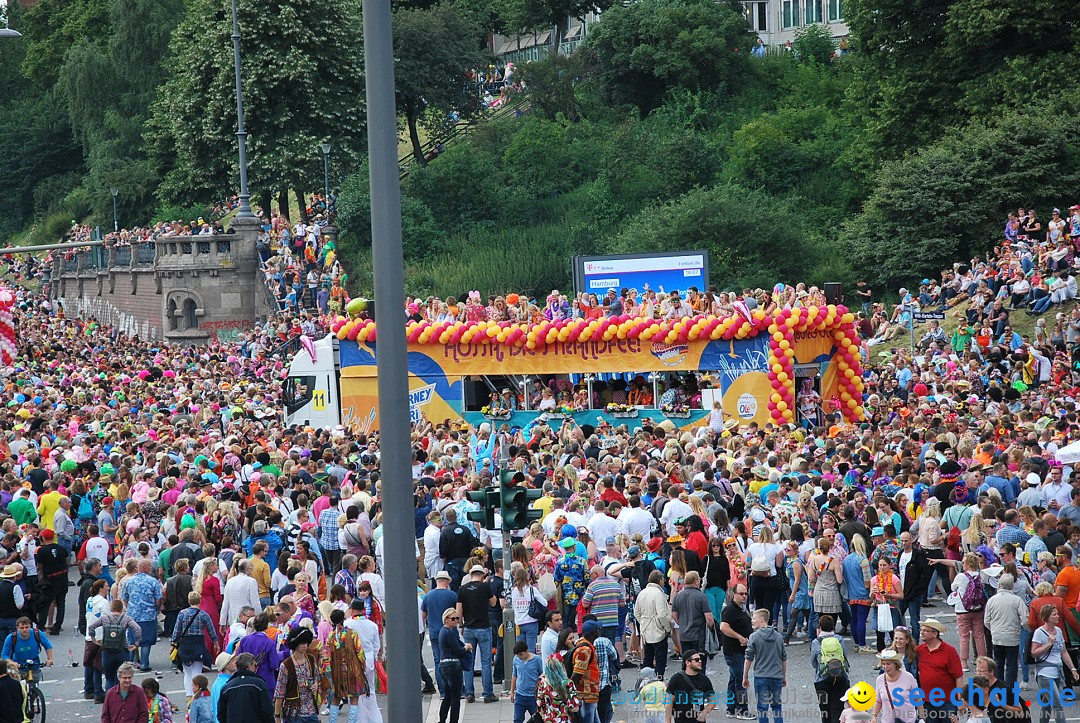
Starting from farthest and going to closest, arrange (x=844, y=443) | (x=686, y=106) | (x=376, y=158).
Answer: (x=686, y=106), (x=844, y=443), (x=376, y=158)

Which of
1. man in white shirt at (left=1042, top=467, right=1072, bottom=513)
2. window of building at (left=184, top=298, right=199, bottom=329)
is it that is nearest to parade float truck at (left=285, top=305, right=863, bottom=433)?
man in white shirt at (left=1042, top=467, right=1072, bottom=513)

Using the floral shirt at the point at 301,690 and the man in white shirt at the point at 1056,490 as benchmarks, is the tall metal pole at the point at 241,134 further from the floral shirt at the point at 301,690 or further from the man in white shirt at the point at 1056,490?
the floral shirt at the point at 301,690

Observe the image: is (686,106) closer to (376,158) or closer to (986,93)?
(986,93)

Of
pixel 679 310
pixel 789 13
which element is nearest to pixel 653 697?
pixel 679 310

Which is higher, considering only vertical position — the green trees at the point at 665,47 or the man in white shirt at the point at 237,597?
the green trees at the point at 665,47

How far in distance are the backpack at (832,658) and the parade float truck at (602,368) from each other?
15.9m

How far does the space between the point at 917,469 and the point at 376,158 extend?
40.8 feet

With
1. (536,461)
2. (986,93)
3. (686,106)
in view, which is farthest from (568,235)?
(536,461)

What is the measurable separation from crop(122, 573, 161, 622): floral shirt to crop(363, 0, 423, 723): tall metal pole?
781 cm

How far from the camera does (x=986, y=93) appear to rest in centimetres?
4388

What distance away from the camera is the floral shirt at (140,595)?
15.4m

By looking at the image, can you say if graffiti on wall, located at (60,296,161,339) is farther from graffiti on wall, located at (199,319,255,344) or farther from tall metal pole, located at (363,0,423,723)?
tall metal pole, located at (363,0,423,723)

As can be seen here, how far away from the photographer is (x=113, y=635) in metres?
14.7

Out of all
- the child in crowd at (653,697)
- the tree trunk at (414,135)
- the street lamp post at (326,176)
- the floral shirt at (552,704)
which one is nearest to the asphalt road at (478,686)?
the child in crowd at (653,697)
